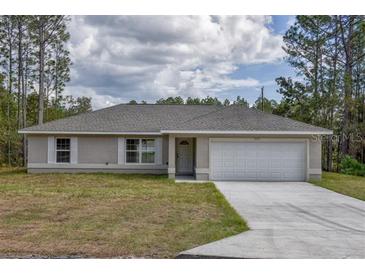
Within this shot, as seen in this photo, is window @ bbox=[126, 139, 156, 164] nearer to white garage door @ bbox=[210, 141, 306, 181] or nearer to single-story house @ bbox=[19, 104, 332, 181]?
single-story house @ bbox=[19, 104, 332, 181]

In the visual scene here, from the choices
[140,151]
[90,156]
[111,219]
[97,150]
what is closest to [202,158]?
[140,151]

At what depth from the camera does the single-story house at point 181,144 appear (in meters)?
15.7

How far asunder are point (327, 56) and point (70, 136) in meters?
19.0

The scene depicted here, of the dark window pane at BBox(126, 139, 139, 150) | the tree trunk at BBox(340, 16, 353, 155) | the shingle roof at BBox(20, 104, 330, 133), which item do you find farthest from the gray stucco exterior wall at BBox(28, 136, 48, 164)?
the tree trunk at BBox(340, 16, 353, 155)

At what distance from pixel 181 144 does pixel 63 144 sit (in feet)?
20.0

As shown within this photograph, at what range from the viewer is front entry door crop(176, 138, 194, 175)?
18.6 m

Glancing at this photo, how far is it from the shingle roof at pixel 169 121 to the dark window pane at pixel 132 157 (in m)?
1.23

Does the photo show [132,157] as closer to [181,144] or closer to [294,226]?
[181,144]

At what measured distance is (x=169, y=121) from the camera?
19766mm

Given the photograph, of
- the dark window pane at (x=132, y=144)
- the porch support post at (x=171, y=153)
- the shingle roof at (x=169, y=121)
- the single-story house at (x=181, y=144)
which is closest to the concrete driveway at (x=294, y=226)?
the single-story house at (x=181, y=144)

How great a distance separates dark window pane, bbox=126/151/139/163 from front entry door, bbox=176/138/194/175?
7.14 feet

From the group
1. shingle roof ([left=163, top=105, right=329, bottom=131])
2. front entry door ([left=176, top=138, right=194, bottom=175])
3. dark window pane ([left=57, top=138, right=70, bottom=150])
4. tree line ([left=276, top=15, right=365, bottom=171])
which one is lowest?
front entry door ([left=176, top=138, right=194, bottom=175])

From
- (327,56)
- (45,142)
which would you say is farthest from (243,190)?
(327,56)

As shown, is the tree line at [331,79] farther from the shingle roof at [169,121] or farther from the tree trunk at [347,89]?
the shingle roof at [169,121]
